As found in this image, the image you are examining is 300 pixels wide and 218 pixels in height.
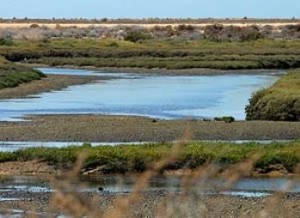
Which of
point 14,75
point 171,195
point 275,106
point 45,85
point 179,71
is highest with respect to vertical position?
point 171,195

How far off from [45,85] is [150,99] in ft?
31.2

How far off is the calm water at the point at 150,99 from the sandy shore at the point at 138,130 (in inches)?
127

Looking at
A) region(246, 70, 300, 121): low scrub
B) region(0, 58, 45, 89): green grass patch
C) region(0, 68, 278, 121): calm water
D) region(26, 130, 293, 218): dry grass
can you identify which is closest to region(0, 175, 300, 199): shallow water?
region(26, 130, 293, 218): dry grass

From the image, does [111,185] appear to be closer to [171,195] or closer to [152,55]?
[171,195]

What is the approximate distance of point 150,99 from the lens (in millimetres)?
44531

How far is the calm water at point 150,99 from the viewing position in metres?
36.9

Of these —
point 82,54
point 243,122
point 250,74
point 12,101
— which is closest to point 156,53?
point 82,54

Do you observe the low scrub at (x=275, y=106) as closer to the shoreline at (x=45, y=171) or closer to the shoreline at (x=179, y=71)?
the shoreline at (x=45, y=171)

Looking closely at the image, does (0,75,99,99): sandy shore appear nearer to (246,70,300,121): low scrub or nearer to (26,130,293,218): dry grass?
(246,70,300,121): low scrub

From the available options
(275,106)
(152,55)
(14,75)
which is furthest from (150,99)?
(152,55)

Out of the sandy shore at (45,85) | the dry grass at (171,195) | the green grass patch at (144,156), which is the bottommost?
the sandy shore at (45,85)

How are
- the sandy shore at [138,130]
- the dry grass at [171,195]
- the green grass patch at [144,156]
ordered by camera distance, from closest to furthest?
the dry grass at [171,195], the green grass patch at [144,156], the sandy shore at [138,130]

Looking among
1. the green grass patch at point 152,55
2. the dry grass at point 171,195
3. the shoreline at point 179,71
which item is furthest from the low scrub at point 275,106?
the green grass patch at point 152,55

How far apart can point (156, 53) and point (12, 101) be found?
136ft
